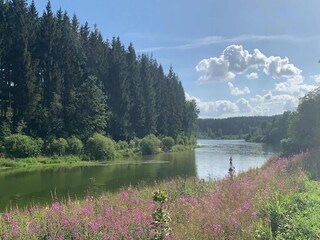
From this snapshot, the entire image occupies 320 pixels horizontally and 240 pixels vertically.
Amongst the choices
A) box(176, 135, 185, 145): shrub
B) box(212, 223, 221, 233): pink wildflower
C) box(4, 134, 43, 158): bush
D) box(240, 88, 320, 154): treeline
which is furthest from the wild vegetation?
box(212, 223, 221, 233): pink wildflower

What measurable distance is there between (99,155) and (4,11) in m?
23.3

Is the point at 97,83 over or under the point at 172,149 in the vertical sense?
over

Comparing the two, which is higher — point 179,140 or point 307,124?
point 307,124

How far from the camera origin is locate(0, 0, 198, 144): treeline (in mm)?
50500

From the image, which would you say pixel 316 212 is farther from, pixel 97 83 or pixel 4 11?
pixel 97 83

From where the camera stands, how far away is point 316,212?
8.17 metres

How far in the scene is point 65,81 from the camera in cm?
6000

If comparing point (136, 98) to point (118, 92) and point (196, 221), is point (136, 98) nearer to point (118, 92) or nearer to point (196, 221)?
point (118, 92)

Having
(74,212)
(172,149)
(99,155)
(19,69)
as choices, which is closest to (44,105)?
(19,69)

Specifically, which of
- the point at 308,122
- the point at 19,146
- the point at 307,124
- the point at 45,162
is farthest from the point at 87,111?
the point at 308,122

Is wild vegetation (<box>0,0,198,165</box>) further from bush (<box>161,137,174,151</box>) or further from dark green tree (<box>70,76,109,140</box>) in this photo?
bush (<box>161,137,174,151</box>)

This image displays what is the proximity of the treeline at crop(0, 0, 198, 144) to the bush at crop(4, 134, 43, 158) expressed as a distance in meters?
2.45

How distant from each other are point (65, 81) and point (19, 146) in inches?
754

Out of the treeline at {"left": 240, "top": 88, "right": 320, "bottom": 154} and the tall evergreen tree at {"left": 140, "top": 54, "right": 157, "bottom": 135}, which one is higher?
the tall evergreen tree at {"left": 140, "top": 54, "right": 157, "bottom": 135}
